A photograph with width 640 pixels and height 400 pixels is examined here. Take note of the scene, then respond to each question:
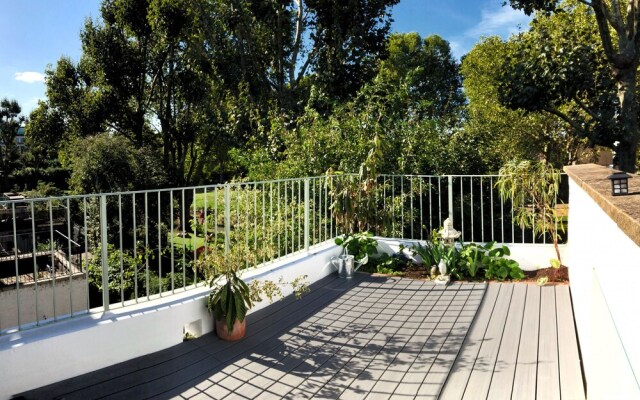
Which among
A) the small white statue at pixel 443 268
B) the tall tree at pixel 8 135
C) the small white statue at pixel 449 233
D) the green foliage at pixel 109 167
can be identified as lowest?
the small white statue at pixel 443 268

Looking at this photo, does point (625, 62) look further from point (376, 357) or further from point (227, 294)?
point (227, 294)

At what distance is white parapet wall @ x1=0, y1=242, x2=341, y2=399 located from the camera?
8.39ft

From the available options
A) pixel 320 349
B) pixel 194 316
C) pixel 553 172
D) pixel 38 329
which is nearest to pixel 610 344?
pixel 320 349

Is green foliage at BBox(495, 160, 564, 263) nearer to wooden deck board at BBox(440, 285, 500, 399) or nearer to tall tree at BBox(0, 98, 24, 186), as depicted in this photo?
wooden deck board at BBox(440, 285, 500, 399)

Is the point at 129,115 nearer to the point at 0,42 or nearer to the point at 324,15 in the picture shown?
the point at 0,42

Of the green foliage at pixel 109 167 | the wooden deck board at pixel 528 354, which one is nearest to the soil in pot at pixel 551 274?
the wooden deck board at pixel 528 354

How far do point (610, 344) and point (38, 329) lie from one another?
308 centimetres

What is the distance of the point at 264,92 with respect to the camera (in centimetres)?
1214

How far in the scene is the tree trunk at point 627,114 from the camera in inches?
281

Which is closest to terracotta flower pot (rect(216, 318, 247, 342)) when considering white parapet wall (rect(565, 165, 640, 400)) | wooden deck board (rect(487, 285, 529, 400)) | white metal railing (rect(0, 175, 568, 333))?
white metal railing (rect(0, 175, 568, 333))

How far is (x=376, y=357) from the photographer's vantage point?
10.6 feet

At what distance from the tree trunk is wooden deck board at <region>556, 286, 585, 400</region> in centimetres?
417

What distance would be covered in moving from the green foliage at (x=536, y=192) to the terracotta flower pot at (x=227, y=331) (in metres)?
3.61

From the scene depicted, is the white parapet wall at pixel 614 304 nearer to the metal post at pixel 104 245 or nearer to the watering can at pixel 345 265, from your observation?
the metal post at pixel 104 245
